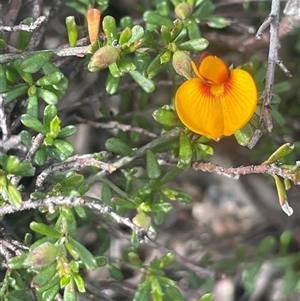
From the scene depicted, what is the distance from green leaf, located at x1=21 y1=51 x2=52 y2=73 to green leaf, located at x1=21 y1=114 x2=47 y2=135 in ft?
0.44

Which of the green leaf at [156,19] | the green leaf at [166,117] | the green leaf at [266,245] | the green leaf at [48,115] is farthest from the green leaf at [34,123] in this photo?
the green leaf at [266,245]

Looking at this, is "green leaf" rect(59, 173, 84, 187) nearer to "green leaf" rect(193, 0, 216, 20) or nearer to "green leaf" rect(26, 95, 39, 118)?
"green leaf" rect(26, 95, 39, 118)

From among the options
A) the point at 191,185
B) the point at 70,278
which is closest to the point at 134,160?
the point at 70,278

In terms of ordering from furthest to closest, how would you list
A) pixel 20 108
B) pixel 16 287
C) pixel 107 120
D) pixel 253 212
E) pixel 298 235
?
pixel 253 212, pixel 298 235, pixel 107 120, pixel 20 108, pixel 16 287

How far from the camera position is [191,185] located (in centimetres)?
281

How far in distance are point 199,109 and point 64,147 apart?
407 mm

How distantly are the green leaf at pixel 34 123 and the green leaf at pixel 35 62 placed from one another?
13 centimetres

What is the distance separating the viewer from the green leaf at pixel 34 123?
4.89ft

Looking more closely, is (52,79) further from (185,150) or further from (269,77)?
(269,77)

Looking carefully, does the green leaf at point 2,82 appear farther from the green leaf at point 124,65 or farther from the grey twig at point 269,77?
the grey twig at point 269,77

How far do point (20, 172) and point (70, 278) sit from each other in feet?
1.02

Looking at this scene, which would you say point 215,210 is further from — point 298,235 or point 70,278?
point 70,278

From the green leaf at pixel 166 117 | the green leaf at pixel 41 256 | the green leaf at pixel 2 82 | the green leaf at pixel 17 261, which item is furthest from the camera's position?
the green leaf at pixel 166 117

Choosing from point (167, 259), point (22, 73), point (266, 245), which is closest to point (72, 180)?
point (22, 73)
